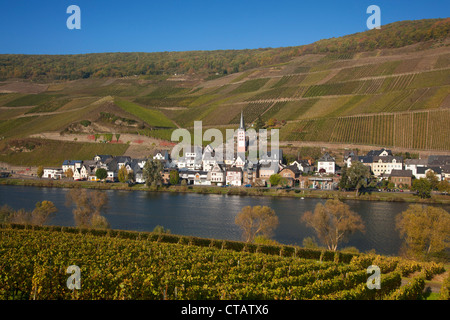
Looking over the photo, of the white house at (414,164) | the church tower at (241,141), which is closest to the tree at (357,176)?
the white house at (414,164)

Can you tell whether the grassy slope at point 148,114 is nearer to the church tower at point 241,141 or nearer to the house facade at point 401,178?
the church tower at point 241,141

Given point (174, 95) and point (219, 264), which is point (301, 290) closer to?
point (219, 264)

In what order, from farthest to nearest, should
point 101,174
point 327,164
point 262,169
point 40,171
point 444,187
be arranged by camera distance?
point 40,171
point 101,174
point 327,164
point 262,169
point 444,187

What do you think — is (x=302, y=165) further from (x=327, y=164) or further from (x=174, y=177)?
(x=174, y=177)

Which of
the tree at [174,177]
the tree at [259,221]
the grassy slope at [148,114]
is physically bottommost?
the tree at [259,221]

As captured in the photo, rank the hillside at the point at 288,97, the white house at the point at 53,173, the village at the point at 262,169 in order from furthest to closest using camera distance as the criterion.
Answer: the hillside at the point at 288,97 → the white house at the point at 53,173 → the village at the point at 262,169

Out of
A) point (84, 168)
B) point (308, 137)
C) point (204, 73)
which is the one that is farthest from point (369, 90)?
point (204, 73)

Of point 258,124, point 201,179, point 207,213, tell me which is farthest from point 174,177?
point 258,124
